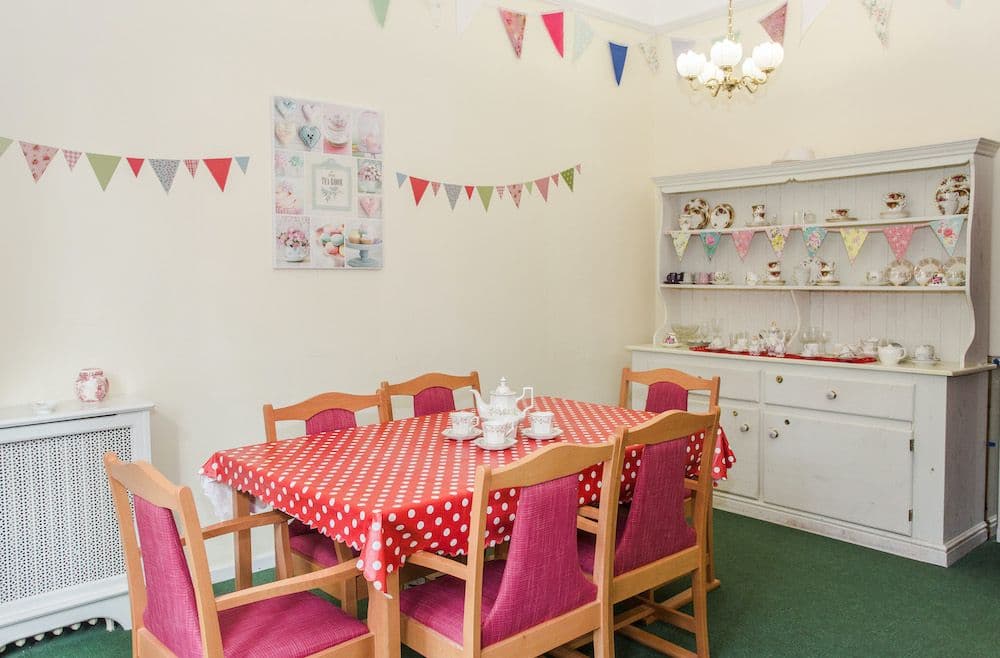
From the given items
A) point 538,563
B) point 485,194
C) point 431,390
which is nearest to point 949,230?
point 485,194

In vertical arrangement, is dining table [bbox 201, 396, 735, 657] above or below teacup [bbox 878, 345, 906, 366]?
below

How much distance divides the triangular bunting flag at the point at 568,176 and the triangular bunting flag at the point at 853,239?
55.9 inches

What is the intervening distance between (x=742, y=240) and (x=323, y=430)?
A: 8.21 feet

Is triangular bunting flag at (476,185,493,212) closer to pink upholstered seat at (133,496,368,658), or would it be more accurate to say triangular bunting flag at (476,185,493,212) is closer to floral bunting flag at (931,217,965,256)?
floral bunting flag at (931,217,965,256)

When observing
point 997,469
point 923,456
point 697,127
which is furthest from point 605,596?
point 697,127

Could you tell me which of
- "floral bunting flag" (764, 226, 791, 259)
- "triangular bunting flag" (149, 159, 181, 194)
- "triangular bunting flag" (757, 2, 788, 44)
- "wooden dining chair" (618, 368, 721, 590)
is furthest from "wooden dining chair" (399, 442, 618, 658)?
"triangular bunting flag" (757, 2, 788, 44)

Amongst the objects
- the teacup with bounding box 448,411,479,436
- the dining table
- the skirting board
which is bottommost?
the skirting board

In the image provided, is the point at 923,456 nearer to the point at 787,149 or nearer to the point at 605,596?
the point at 787,149

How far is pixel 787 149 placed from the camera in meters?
4.32

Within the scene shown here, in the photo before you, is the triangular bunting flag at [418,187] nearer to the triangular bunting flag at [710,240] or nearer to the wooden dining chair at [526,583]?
the triangular bunting flag at [710,240]

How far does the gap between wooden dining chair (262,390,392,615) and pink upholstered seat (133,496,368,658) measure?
0.23 metres

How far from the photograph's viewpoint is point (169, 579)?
1.76 meters

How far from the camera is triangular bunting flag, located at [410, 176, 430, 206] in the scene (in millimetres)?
3797

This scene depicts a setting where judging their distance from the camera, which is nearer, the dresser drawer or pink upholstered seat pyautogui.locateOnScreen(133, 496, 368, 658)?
pink upholstered seat pyautogui.locateOnScreen(133, 496, 368, 658)
